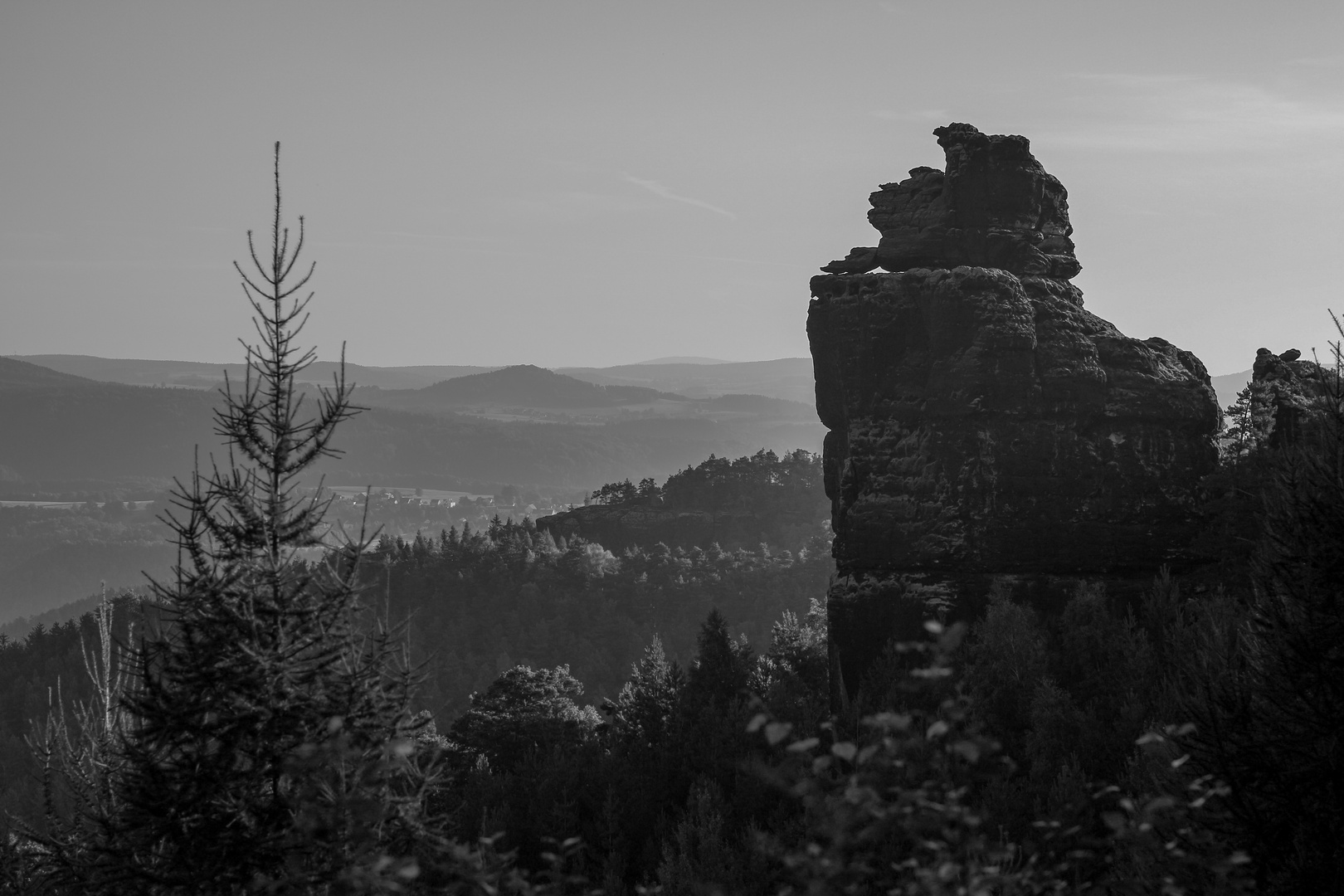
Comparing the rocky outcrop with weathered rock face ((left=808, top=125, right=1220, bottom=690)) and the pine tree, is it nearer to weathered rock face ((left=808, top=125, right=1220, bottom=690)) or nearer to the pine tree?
weathered rock face ((left=808, top=125, right=1220, bottom=690))

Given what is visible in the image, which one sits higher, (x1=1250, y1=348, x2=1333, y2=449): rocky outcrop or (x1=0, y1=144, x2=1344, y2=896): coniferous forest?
(x1=1250, y1=348, x2=1333, y2=449): rocky outcrop

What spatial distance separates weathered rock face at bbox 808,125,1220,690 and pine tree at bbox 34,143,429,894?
32.0 m

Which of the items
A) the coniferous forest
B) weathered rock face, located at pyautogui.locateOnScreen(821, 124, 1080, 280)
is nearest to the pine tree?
the coniferous forest

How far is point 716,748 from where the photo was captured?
4547 cm

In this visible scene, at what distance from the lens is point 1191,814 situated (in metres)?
18.1

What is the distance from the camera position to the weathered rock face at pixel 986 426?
49031 mm

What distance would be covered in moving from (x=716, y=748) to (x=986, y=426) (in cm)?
1406

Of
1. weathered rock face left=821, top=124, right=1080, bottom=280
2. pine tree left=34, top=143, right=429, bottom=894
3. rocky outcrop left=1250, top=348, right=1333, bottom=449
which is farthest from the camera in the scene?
weathered rock face left=821, top=124, right=1080, bottom=280

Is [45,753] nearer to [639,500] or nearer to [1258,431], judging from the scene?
[1258,431]

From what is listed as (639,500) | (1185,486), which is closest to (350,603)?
(1185,486)

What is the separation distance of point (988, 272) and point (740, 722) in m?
17.3

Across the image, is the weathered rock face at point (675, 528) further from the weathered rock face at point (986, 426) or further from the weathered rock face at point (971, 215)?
the weathered rock face at point (986, 426)

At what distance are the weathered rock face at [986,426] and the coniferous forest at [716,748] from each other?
1522mm

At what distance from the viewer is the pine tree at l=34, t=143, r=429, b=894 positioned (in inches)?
674
